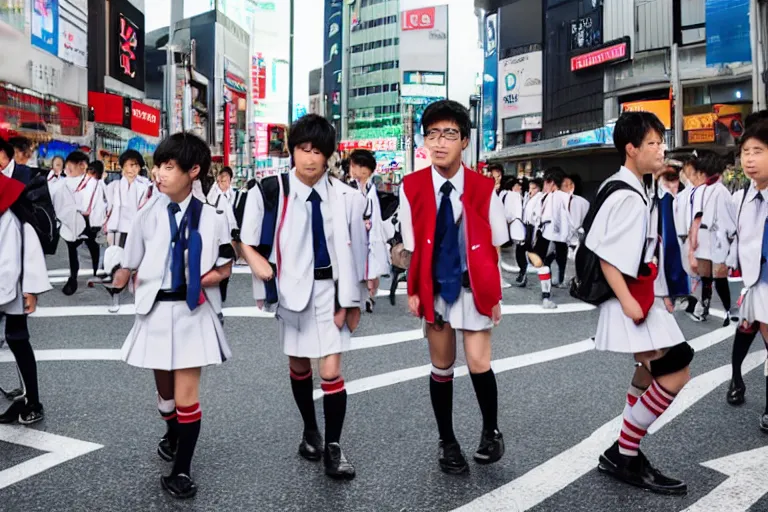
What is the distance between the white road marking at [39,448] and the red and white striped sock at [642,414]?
287 centimetres

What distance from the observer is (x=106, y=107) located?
136 ft

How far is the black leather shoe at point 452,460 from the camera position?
3.80 m

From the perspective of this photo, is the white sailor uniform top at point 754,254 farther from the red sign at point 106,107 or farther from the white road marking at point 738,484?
the red sign at point 106,107

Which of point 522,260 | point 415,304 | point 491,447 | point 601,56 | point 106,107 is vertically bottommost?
point 491,447

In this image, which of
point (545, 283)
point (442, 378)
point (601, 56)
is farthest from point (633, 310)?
point (601, 56)

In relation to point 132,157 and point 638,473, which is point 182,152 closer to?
point 638,473

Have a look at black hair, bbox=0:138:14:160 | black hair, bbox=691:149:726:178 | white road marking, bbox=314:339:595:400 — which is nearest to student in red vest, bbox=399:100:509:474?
white road marking, bbox=314:339:595:400

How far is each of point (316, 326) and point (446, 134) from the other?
1.18 metres

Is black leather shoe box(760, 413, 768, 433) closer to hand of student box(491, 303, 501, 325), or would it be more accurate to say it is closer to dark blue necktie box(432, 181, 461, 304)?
hand of student box(491, 303, 501, 325)

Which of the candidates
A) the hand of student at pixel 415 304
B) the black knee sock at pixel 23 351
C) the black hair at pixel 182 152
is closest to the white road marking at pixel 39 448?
the black knee sock at pixel 23 351

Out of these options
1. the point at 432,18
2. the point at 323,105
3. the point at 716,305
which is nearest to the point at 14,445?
the point at 716,305

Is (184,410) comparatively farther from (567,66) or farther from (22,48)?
(567,66)

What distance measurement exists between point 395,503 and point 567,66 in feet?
193

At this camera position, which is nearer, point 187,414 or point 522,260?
point 187,414
